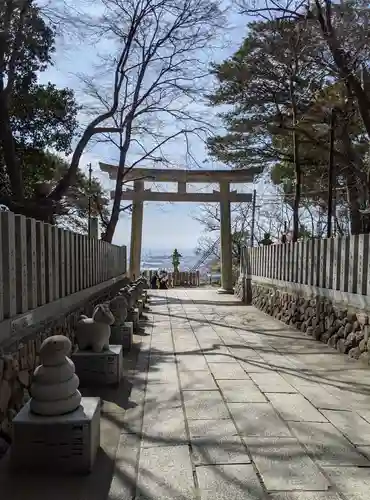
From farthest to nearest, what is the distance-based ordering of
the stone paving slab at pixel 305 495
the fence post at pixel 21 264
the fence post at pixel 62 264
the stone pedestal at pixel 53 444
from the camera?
the fence post at pixel 62 264 → the fence post at pixel 21 264 → the stone pedestal at pixel 53 444 → the stone paving slab at pixel 305 495

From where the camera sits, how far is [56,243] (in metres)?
4.80

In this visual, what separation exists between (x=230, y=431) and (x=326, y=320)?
3.99 m

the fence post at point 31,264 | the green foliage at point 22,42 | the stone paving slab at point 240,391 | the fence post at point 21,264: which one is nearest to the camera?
the fence post at point 21,264

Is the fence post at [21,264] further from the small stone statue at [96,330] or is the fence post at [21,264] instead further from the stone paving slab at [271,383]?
the stone paving slab at [271,383]

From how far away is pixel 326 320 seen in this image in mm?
6770

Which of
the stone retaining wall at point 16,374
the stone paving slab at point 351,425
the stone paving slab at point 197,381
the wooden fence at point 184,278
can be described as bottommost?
the wooden fence at point 184,278

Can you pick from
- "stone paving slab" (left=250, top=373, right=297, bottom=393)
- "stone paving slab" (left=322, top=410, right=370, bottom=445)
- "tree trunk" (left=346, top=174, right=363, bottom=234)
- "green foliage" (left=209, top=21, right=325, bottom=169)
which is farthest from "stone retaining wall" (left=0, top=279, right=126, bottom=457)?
"tree trunk" (left=346, top=174, right=363, bottom=234)

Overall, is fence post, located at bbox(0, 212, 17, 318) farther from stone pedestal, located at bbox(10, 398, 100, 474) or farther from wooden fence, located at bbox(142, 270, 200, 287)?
Result: wooden fence, located at bbox(142, 270, 200, 287)

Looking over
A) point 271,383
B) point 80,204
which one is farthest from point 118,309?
point 80,204

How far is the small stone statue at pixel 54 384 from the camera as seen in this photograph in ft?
8.60

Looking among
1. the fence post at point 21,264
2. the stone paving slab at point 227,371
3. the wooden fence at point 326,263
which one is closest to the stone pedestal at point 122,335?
the stone paving slab at point 227,371

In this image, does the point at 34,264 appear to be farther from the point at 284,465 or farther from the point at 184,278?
the point at 184,278

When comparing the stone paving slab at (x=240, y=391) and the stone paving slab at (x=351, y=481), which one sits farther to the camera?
the stone paving slab at (x=240, y=391)

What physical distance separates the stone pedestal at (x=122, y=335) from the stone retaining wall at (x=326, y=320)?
281 cm
